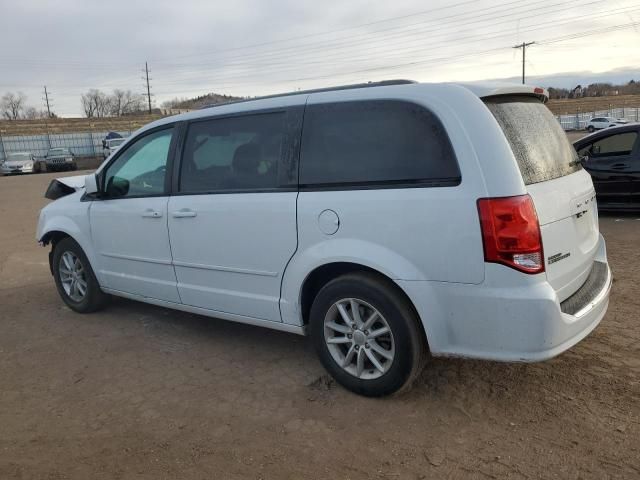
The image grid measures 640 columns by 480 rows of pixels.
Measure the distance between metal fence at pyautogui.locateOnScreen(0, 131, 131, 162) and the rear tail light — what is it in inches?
1854

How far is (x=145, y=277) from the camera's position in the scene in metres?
4.74

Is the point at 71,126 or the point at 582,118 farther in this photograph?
the point at 71,126

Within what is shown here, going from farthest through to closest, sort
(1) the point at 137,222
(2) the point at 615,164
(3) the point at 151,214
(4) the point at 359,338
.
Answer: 1. (2) the point at 615,164
2. (1) the point at 137,222
3. (3) the point at 151,214
4. (4) the point at 359,338

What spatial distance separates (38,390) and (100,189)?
1866 mm

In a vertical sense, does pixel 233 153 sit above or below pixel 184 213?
above

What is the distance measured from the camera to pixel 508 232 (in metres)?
2.87

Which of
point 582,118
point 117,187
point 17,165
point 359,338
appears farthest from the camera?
point 582,118

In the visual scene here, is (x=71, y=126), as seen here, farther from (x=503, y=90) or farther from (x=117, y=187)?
(x=503, y=90)

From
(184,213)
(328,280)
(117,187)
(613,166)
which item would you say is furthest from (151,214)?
(613,166)

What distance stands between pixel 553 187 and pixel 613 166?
6697 millimetres

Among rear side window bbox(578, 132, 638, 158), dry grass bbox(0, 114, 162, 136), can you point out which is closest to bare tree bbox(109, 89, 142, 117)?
dry grass bbox(0, 114, 162, 136)

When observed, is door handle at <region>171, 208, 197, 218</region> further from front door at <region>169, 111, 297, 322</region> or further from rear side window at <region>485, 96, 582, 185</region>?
rear side window at <region>485, 96, 582, 185</region>

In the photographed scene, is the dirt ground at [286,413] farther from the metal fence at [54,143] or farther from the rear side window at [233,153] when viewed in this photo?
the metal fence at [54,143]

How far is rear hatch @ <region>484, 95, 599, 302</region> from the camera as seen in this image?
3037mm
